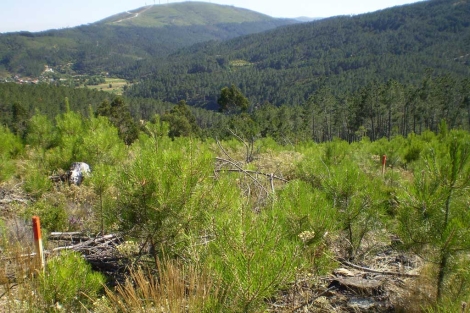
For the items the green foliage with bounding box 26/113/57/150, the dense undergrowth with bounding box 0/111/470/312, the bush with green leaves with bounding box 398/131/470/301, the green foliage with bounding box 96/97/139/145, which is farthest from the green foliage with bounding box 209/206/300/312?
the green foliage with bounding box 96/97/139/145

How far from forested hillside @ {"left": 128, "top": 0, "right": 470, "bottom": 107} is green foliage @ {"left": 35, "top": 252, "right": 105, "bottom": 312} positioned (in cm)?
7360

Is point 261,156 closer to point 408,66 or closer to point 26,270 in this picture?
point 26,270

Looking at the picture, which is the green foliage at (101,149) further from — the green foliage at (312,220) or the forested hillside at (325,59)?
the forested hillside at (325,59)

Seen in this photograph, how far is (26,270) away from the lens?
7.14 ft

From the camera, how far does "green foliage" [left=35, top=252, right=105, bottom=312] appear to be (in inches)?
74.7

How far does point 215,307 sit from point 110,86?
445ft

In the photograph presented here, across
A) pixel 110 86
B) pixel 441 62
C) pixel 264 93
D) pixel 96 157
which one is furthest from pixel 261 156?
pixel 110 86

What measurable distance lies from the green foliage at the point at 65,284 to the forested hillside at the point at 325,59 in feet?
241

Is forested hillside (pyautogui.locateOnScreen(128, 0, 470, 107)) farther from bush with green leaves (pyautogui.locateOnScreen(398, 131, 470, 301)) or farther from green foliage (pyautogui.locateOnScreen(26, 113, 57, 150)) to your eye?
bush with green leaves (pyautogui.locateOnScreen(398, 131, 470, 301))

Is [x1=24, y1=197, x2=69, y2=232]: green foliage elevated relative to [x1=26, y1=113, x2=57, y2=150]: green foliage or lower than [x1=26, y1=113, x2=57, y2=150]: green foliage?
lower

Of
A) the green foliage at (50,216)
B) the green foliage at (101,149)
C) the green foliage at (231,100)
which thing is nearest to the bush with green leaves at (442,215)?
the green foliage at (50,216)

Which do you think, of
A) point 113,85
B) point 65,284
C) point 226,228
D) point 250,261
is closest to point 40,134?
point 65,284

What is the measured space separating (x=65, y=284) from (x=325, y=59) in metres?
128

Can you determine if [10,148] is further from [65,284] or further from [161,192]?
[161,192]
